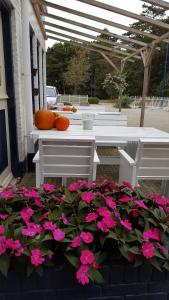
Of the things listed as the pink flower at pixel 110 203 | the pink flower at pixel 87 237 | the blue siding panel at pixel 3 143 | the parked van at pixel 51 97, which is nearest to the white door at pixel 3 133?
the blue siding panel at pixel 3 143

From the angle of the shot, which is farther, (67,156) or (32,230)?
(67,156)

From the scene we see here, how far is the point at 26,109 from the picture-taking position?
12.8 ft

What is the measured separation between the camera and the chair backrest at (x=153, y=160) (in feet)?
7.91

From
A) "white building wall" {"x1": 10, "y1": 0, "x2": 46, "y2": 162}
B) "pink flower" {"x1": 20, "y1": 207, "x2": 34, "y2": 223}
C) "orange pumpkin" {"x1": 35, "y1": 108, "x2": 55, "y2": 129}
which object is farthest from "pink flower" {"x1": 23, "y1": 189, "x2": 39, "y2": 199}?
"white building wall" {"x1": 10, "y1": 0, "x2": 46, "y2": 162}

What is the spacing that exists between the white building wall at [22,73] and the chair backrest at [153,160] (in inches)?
70.8

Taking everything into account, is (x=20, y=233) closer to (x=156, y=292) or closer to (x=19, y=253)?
(x=19, y=253)

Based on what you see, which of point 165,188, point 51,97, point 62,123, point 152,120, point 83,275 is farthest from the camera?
point 51,97

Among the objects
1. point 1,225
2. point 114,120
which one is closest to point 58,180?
point 114,120

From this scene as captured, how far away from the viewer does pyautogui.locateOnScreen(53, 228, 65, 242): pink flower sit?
0.91m

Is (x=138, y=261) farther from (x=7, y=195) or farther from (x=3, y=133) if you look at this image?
(x=3, y=133)

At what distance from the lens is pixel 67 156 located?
7.94ft

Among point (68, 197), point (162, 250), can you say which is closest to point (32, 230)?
point (68, 197)

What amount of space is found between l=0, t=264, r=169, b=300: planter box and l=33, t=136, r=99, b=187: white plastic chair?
1.48m

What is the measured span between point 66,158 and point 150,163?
2.69 ft
